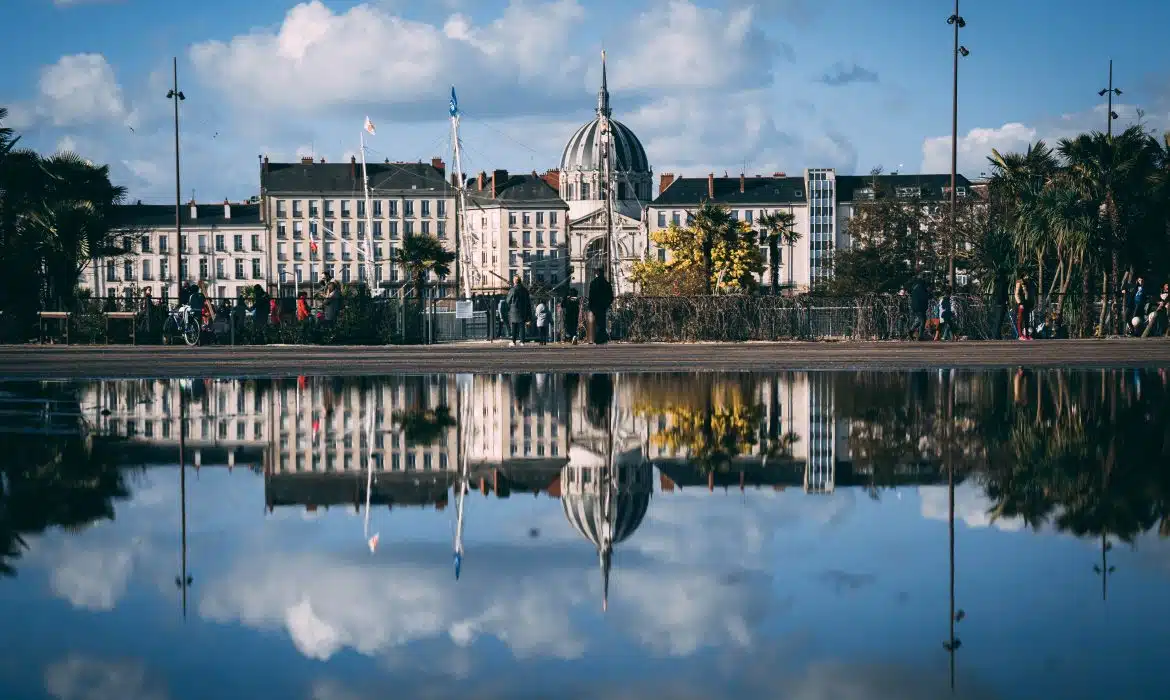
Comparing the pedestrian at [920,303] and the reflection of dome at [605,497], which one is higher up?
the pedestrian at [920,303]

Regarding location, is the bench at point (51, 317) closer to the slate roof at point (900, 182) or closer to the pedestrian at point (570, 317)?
the pedestrian at point (570, 317)

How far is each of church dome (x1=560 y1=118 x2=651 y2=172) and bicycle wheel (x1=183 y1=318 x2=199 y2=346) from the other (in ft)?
474

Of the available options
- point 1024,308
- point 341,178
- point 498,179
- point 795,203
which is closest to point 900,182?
point 795,203

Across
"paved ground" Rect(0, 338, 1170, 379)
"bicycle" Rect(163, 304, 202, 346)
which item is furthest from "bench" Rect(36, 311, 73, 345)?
"bicycle" Rect(163, 304, 202, 346)

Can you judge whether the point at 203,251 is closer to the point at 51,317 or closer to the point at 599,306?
the point at 51,317

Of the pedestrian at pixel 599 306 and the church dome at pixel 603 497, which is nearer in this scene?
the church dome at pixel 603 497

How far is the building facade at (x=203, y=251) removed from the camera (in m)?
184

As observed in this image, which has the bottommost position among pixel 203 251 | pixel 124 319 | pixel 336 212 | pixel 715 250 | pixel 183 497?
pixel 183 497

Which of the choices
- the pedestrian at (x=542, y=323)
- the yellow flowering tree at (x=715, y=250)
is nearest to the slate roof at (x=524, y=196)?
the yellow flowering tree at (x=715, y=250)

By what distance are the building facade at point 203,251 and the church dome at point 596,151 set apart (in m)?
39.4

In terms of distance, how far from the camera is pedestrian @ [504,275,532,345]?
3856 centimetres

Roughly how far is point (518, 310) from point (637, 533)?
30684 mm

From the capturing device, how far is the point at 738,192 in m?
195

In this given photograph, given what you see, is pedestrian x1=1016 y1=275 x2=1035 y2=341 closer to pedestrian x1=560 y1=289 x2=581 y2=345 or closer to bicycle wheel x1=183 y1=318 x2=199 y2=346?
pedestrian x1=560 y1=289 x2=581 y2=345
